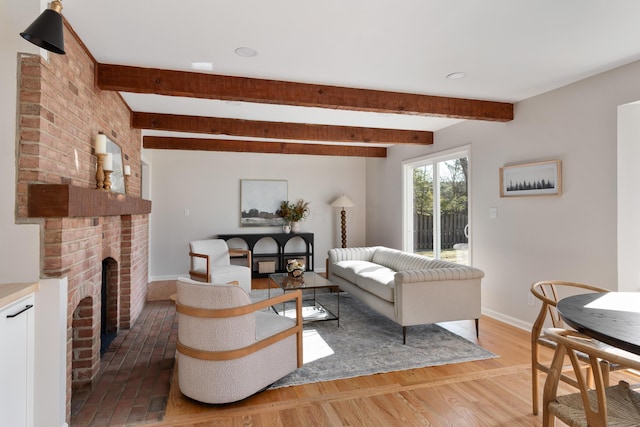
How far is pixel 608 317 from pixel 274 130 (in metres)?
3.98

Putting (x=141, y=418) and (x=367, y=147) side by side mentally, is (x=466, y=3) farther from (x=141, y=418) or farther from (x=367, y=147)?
(x=367, y=147)

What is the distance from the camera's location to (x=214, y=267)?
15.7ft

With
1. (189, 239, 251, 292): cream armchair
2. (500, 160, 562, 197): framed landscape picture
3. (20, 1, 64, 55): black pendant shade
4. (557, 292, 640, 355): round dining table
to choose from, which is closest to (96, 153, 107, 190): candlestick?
(20, 1, 64, 55): black pendant shade

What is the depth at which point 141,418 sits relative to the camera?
7.16ft

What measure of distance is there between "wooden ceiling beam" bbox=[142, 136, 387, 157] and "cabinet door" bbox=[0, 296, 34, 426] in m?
4.13

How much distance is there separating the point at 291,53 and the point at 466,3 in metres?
1.16

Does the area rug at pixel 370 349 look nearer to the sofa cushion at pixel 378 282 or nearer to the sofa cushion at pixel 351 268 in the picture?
the sofa cushion at pixel 378 282

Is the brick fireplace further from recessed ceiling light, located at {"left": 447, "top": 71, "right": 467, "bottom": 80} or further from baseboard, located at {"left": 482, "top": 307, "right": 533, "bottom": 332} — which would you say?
baseboard, located at {"left": 482, "top": 307, "right": 533, "bottom": 332}

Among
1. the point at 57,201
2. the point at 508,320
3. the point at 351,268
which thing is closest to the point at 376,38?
the point at 57,201

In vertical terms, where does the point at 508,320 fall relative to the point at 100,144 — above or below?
below

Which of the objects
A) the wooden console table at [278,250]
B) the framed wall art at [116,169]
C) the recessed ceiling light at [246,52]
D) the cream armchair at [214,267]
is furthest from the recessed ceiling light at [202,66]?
the wooden console table at [278,250]

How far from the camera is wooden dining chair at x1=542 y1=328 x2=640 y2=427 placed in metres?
1.29

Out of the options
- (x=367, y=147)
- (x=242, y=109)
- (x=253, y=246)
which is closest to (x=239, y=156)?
(x=253, y=246)

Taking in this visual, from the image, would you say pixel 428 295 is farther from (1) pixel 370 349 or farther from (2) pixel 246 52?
(2) pixel 246 52
